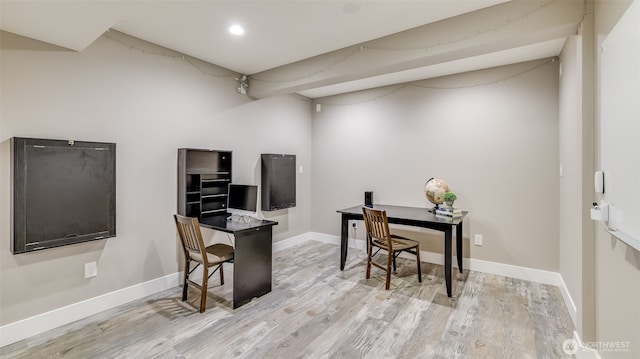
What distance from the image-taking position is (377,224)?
3273mm

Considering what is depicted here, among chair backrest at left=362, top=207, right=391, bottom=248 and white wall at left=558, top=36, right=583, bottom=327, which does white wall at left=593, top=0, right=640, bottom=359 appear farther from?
chair backrest at left=362, top=207, right=391, bottom=248

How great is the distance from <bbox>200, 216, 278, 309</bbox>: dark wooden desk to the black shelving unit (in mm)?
302

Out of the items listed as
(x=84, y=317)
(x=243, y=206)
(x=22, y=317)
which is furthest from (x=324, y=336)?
(x=22, y=317)

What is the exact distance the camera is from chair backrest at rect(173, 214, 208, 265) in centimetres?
260

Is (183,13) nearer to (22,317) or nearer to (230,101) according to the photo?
(230,101)

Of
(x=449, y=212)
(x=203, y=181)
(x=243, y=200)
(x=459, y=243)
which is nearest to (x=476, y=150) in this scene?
(x=449, y=212)

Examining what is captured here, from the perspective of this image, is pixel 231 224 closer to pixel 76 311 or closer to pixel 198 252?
pixel 198 252

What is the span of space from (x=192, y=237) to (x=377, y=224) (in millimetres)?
1923

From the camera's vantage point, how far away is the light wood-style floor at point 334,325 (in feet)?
6.98

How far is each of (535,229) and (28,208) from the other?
4921 millimetres

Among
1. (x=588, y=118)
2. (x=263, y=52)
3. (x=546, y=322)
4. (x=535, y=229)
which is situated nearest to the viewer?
(x=588, y=118)

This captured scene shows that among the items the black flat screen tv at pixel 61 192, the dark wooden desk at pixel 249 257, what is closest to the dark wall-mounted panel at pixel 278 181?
the dark wooden desk at pixel 249 257

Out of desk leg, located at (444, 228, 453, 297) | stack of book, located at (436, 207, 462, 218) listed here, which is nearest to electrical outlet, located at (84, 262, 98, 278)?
desk leg, located at (444, 228, 453, 297)

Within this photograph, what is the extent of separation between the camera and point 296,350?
2141 millimetres
